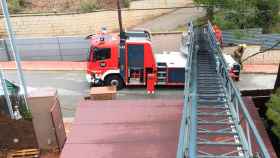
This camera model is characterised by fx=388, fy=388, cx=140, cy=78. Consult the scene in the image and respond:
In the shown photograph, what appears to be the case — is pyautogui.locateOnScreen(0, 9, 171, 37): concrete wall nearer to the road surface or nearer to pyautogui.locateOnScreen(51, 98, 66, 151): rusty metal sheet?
the road surface

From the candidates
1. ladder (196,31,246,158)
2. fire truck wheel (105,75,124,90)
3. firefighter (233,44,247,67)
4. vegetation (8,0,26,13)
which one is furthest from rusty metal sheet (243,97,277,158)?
vegetation (8,0,26,13)

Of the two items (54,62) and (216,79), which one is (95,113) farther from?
(54,62)

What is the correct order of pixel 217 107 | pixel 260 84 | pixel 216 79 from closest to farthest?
pixel 217 107
pixel 216 79
pixel 260 84

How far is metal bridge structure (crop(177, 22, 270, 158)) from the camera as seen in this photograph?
7668mm

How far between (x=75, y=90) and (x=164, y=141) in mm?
9786

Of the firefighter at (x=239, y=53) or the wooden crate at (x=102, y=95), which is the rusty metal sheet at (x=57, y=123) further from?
the firefighter at (x=239, y=53)

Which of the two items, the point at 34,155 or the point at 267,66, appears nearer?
the point at 34,155

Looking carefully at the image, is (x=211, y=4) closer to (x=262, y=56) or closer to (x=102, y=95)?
(x=262, y=56)

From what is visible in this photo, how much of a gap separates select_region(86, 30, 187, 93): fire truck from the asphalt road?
0.55 meters

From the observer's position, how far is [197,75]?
12.6m

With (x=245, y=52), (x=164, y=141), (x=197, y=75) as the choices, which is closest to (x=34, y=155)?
(x=164, y=141)

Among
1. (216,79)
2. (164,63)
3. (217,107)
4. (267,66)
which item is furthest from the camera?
(267,66)

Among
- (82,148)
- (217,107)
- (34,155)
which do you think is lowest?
(34,155)

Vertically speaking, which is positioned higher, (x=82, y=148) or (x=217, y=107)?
(x=217, y=107)
